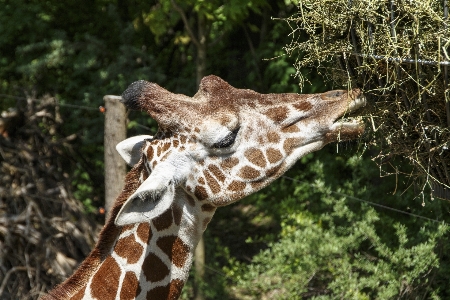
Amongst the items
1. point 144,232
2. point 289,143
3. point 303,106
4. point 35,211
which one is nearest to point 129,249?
point 144,232

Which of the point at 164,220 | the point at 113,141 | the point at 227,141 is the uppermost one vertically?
the point at 227,141

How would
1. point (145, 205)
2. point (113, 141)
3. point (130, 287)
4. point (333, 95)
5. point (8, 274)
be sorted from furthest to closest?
point (8, 274) < point (113, 141) < point (333, 95) < point (130, 287) < point (145, 205)

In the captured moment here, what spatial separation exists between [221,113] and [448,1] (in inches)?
39.1

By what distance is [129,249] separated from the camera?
2.83 m

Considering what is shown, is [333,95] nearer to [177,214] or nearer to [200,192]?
[200,192]

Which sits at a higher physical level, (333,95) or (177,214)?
(333,95)

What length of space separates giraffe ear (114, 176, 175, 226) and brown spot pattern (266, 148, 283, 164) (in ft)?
1.69

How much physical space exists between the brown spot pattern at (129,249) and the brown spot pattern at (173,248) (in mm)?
91

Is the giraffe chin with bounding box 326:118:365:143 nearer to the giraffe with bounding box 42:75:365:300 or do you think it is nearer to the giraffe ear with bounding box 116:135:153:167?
the giraffe with bounding box 42:75:365:300

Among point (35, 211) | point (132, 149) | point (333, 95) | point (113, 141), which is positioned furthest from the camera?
point (35, 211)

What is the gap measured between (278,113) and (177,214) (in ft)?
1.99

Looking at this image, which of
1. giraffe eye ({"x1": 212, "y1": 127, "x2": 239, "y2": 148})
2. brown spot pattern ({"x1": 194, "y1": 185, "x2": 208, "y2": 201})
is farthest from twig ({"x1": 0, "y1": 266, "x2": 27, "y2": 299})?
giraffe eye ({"x1": 212, "y1": 127, "x2": 239, "y2": 148})

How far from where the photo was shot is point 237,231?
7191 millimetres

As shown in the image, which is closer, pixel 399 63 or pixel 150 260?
pixel 399 63
